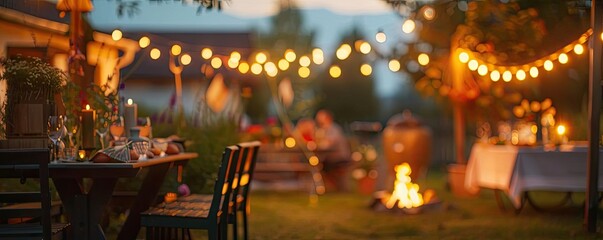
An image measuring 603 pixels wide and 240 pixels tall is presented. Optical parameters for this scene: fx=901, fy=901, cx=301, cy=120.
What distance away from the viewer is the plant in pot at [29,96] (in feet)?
17.2

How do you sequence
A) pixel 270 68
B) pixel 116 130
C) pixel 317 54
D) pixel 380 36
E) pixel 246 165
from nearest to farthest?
pixel 116 130 < pixel 246 165 < pixel 380 36 < pixel 317 54 < pixel 270 68

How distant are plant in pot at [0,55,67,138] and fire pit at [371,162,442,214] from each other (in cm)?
523

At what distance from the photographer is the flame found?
10039 mm

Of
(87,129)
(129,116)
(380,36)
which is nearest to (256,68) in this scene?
(380,36)

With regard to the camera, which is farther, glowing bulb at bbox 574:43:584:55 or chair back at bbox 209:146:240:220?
glowing bulb at bbox 574:43:584:55

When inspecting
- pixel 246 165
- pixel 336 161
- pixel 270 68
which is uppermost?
pixel 270 68

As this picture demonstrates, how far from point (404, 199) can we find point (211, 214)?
16.7 feet

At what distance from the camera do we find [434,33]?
13.2 metres

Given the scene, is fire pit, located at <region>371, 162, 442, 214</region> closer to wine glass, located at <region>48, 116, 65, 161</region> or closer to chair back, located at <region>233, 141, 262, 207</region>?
chair back, located at <region>233, 141, 262, 207</region>

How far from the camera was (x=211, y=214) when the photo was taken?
209 inches

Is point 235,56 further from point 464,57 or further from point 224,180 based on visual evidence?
point 224,180

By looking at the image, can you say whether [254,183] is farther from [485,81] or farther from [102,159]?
[102,159]

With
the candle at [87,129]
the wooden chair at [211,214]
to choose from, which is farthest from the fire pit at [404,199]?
the candle at [87,129]

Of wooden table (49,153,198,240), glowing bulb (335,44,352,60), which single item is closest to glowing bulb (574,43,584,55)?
glowing bulb (335,44,352,60)
